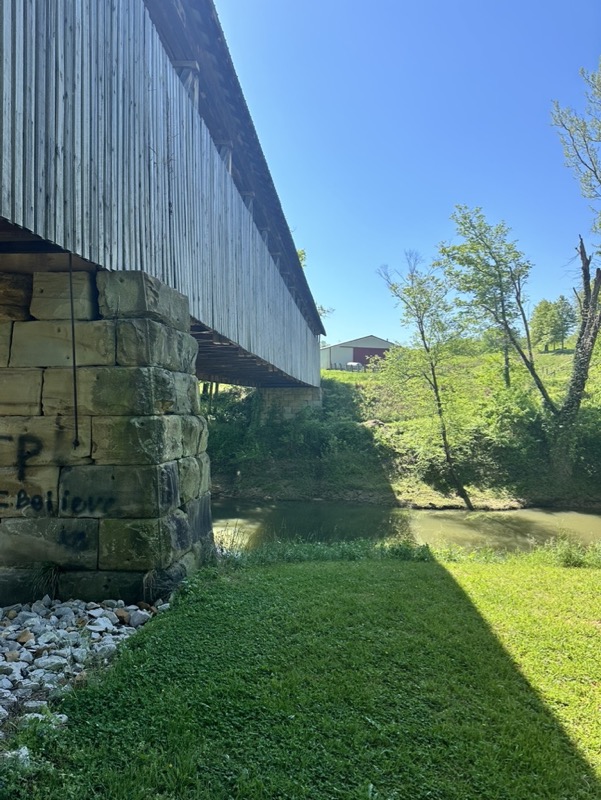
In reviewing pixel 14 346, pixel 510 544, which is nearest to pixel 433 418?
pixel 510 544

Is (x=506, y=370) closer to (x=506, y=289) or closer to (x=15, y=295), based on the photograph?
(x=506, y=289)

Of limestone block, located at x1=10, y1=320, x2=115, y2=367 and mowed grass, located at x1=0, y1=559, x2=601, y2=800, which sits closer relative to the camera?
mowed grass, located at x1=0, y1=559, x2=601, y2=800

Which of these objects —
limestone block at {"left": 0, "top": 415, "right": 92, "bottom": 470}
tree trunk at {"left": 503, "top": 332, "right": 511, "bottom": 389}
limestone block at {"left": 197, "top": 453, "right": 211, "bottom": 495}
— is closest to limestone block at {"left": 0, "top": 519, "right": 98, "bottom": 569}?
limestone block at {"left": 0, "top": 415, "right": 92, "bottom": 470}

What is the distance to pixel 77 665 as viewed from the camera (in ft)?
9.45

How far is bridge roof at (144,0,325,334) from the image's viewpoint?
17.1 feet

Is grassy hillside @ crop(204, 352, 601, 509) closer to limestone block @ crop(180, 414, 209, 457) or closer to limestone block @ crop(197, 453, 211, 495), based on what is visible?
limestone block @ crop(197, 453, 211, 495)

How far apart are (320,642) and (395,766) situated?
117cm

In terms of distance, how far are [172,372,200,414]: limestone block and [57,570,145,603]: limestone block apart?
137cm

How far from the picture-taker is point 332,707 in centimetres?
249

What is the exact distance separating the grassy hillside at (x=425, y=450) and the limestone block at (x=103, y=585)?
1262 centimetres

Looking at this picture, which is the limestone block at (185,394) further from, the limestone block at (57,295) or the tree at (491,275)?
the tree at (491,275)

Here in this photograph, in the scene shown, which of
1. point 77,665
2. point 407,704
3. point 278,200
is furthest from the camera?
point 278,200

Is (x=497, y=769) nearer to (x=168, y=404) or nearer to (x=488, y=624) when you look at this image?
(x=488, y=624)

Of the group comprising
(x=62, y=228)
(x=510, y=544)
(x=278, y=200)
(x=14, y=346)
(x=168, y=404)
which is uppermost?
(x=278, y=200)
